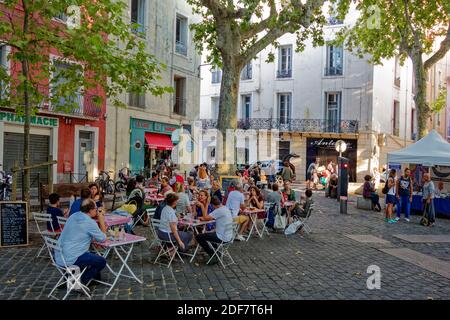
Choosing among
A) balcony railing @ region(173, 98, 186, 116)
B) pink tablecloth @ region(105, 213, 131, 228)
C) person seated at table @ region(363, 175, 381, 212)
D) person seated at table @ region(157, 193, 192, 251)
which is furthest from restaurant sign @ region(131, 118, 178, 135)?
person seated at table @ region(157, 193, 192, 251)

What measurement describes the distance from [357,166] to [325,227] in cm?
1888

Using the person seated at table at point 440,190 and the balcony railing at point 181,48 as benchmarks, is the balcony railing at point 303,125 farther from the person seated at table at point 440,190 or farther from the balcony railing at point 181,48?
the person seated at table at point 440,190

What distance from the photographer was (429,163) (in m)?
14.9

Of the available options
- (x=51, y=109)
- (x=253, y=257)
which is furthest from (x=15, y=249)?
(x=51, y=109)

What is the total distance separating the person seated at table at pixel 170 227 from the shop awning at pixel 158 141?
1552 centimetres

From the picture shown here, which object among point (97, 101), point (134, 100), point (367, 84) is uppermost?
point (367, 84)

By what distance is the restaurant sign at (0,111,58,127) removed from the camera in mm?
15680

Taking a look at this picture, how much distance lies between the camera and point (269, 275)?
6.75m

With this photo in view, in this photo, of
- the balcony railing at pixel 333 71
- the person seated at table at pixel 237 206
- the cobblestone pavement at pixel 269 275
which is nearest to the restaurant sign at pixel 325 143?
the balcony railing at pixel 333 71

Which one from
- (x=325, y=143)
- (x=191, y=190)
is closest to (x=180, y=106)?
(x=325, y=143)

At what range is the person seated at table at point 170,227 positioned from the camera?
6.98 meters

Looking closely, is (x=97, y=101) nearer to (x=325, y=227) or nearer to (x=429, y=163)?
(x=325, y=227)

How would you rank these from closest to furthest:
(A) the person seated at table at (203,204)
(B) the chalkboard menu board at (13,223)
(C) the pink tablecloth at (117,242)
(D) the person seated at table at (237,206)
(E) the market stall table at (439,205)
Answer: (C) the pink tablecloth at (117,242), (B) the chalkboard menu board at (13,223), (A) the person seated at table at (203,204), (D) the person seated at table at (237,206), (E) the market stall table at (439,205)

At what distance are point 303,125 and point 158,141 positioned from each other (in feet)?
40.8
